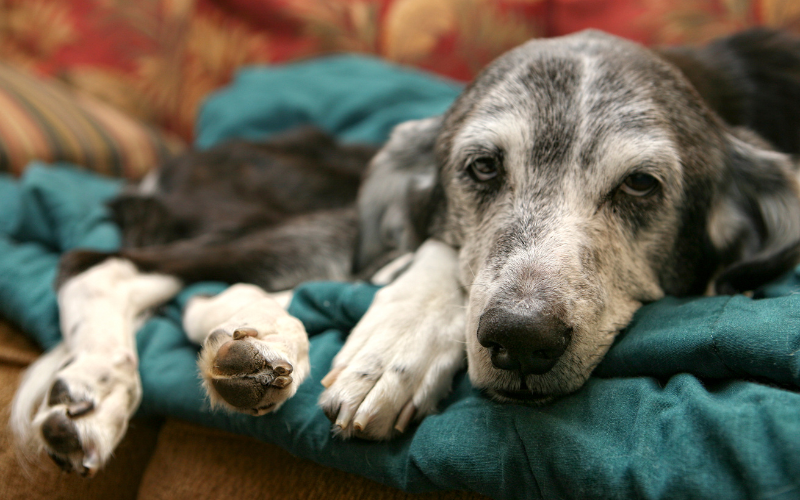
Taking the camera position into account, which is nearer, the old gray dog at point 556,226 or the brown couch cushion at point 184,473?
the old gray dog at point 556,226

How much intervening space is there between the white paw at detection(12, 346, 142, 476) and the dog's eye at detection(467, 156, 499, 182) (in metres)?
1.04

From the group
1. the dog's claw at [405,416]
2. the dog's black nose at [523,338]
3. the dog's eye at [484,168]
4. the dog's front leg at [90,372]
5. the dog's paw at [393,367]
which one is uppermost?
the dog's eye at [484,168]

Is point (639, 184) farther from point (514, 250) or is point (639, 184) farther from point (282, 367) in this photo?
point (282, 367)

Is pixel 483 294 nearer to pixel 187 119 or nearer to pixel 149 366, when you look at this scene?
pixel 149 366

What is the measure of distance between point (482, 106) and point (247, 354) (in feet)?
3.07

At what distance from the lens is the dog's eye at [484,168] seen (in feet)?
4.90

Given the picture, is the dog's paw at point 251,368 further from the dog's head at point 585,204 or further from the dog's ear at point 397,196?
the dog's ear at point 397,196

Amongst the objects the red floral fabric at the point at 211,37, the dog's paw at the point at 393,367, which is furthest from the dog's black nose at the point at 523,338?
the red floral fabric at the point at 211,37

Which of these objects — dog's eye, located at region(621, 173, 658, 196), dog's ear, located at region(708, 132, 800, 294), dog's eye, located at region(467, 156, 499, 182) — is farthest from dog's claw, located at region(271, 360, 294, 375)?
dog's ear, located at region(708, 132, 800, 294)

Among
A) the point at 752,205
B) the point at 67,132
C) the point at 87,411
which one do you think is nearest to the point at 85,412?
the point at 87,411

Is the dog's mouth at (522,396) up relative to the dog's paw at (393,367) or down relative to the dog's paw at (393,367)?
up

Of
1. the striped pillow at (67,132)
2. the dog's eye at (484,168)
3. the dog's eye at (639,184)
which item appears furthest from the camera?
the striped pillow at (67,132)

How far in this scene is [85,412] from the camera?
1.27 metres

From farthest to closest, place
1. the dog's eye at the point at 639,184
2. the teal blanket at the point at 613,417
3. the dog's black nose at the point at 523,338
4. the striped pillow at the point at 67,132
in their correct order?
the striped pillow at the point at 67,132 → the dog's eye at the point at 639,184 → the dog's black nose at the point at 523,338 → the teal blanket at the point at 613,417
